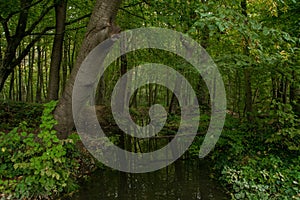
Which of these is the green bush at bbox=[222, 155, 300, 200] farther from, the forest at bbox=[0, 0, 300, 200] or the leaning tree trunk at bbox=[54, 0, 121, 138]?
the leaning tree trunk at bbox=[54, 0, 121, 138]

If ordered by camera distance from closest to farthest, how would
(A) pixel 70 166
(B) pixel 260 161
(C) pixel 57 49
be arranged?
1. (A) pixel 70 166
2. (B) pixel 260 161
3. (C) pixel 57 49

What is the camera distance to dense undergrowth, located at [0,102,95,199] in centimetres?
507

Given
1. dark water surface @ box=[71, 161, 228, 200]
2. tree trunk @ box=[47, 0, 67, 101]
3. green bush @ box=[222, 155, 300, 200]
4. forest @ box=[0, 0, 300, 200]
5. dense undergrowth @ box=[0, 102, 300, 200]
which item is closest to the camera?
forest @ box=[0, 0, 300, 200]

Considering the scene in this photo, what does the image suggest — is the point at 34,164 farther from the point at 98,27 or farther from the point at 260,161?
the point at 260,161

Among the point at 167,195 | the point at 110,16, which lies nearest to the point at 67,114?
the point at 110,16

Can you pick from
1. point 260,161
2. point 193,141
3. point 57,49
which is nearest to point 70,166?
point 260,161

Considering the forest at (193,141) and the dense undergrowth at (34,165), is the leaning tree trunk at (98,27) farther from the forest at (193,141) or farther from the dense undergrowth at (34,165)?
the dense undergrowth at (34,165)

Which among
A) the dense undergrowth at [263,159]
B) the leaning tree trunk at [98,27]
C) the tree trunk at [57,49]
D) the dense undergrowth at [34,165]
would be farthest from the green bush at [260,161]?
the tree trunk at [57,49]

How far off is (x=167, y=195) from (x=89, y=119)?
727 centimetres

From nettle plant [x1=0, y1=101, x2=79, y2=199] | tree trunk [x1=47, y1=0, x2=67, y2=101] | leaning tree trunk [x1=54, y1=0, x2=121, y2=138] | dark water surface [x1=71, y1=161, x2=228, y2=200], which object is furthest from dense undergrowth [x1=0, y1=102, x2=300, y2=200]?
tree trunk [x1=47, y1=0, x2=67, y2=101]

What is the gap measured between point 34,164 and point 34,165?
0.07 feet

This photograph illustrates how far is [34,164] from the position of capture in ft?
17.1

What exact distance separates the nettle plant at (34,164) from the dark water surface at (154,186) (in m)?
0.67

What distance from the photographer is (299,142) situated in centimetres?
649
